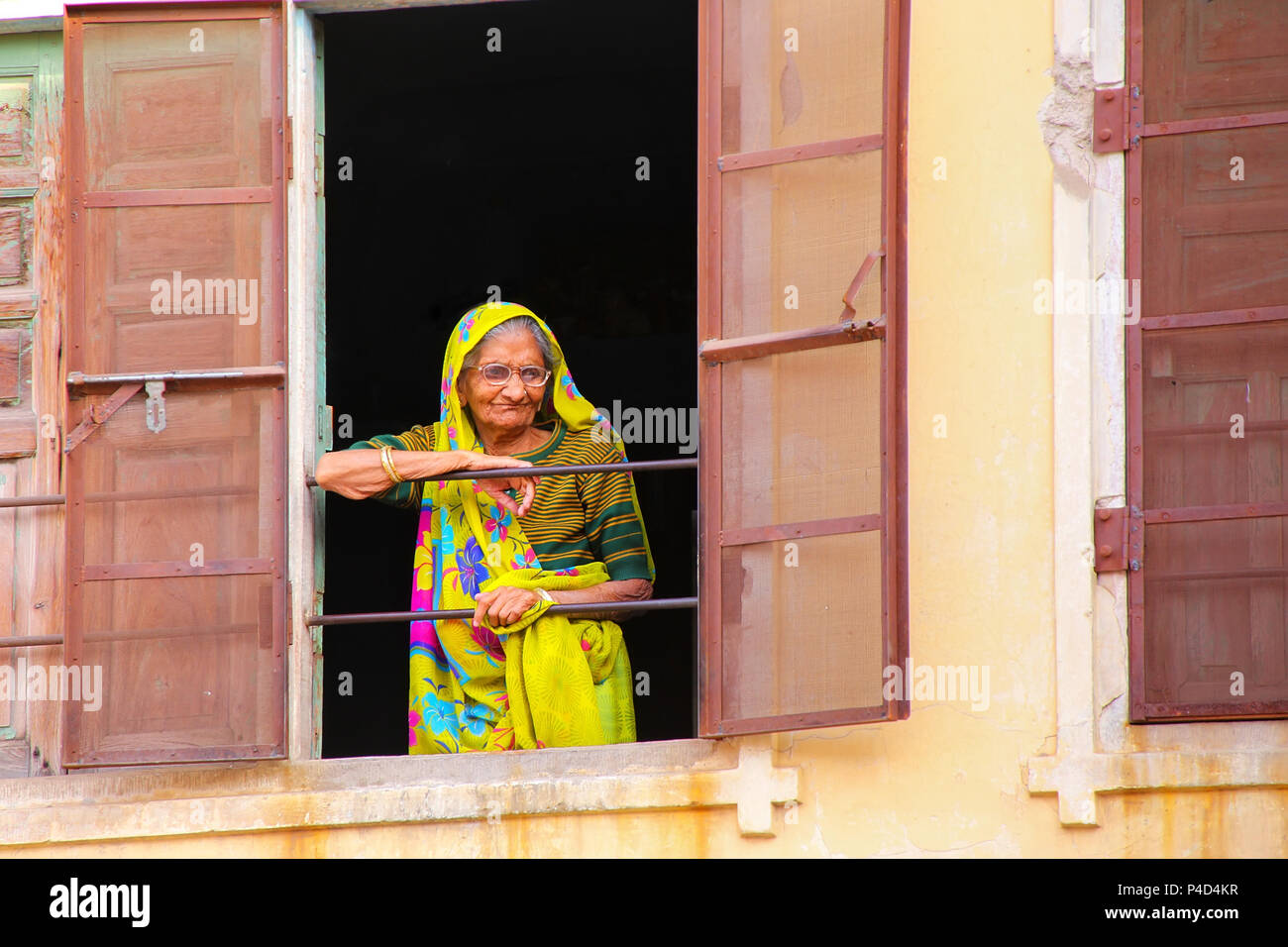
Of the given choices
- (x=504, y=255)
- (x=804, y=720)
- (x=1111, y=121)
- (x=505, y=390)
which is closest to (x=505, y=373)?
(x=505, y=390)

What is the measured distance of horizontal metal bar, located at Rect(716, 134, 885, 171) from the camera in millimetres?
5375

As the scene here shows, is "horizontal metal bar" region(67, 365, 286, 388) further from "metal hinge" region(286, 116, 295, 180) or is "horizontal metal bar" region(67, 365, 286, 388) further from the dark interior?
the dark interior

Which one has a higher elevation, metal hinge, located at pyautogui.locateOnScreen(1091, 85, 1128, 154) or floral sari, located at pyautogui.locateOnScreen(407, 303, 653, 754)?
metal hinge, located at pyautogui.locateOnScreen(1091, 85, 1128, 154)

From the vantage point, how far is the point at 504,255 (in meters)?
9.09

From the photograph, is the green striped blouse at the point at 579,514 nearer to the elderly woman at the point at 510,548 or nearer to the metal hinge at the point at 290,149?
the elderly woman at the point at 510,548

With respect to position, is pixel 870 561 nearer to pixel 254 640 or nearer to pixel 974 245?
pixel 974 245

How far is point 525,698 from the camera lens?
5.76 m

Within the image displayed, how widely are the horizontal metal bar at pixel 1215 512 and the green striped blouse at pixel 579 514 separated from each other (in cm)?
156

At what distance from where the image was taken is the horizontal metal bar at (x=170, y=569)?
219 inches

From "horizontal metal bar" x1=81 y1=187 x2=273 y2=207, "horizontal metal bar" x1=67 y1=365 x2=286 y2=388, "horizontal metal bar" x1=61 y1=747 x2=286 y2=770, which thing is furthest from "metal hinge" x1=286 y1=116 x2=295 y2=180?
"horizontal metal bar" x1=61 y1=747 x2=286 y2=770

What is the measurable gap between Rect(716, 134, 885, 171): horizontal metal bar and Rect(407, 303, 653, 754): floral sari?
39.2 inches

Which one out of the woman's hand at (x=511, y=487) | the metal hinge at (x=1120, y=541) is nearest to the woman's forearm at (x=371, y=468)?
the woman's hand at (x=511, y=487)

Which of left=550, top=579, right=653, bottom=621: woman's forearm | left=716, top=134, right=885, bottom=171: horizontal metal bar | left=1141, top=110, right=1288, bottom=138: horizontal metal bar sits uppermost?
Result: left=1141, top=110, right=1288, bottom=138: horizontal metal bar

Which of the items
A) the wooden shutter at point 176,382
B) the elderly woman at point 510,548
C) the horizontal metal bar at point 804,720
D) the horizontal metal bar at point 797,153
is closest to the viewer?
the horizontal metal bar at point 804,720
